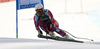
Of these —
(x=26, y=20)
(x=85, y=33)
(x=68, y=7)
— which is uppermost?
(x=68, y=7)

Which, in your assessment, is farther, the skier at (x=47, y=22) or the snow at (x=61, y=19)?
the snow at (x=61, y=19)

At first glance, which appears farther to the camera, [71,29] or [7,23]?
[7,23]

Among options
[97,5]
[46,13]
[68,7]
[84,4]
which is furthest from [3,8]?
[46,13]

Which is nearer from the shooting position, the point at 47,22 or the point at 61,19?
the point at 47,22

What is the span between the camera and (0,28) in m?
10.9

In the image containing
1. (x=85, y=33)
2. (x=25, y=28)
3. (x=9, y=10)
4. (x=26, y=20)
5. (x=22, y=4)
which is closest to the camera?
(x=22, y=4)

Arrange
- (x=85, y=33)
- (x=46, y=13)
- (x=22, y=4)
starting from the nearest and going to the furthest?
(x=46, y=13), (x=22, y=4), (x=85, y=33)

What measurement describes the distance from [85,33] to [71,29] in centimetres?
77

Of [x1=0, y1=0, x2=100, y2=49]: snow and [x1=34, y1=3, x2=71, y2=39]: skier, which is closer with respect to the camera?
[x1=34, y1=3, x2=71, y2=39]: skier

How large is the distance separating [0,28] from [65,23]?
3.80 meters

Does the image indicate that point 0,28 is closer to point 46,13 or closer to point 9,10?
point 9,10

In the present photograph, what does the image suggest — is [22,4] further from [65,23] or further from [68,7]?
[68,7]

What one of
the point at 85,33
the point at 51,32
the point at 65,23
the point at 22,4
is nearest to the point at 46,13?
the point at 51,32

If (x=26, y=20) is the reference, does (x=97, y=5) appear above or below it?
above
